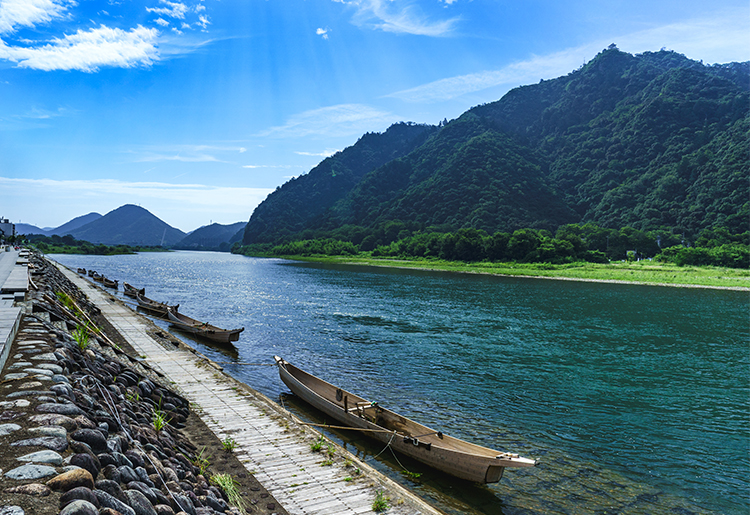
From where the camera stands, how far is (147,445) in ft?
27.7

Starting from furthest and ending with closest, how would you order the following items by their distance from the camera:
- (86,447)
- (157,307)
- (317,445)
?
(157,307)
(317,445)
(86,447)

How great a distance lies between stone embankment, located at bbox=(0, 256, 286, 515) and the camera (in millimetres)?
4773

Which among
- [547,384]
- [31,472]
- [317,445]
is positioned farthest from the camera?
[547,384]

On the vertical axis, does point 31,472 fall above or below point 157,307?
above

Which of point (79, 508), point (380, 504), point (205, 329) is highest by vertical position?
point (79, 508)

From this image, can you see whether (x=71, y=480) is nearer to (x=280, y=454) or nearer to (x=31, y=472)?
(x=31, y=472)

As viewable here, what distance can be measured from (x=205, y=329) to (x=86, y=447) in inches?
1048

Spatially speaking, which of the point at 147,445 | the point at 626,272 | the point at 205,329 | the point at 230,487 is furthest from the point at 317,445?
the point at 626,272

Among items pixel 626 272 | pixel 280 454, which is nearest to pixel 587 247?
pixel 626 272

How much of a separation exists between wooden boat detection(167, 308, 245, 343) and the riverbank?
11.1 metres

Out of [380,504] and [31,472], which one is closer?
[31,472]

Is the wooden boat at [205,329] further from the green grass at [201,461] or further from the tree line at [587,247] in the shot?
the tree line at [587,247]

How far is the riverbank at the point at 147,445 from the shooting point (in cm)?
519

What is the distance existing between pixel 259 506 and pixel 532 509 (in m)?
7.14
